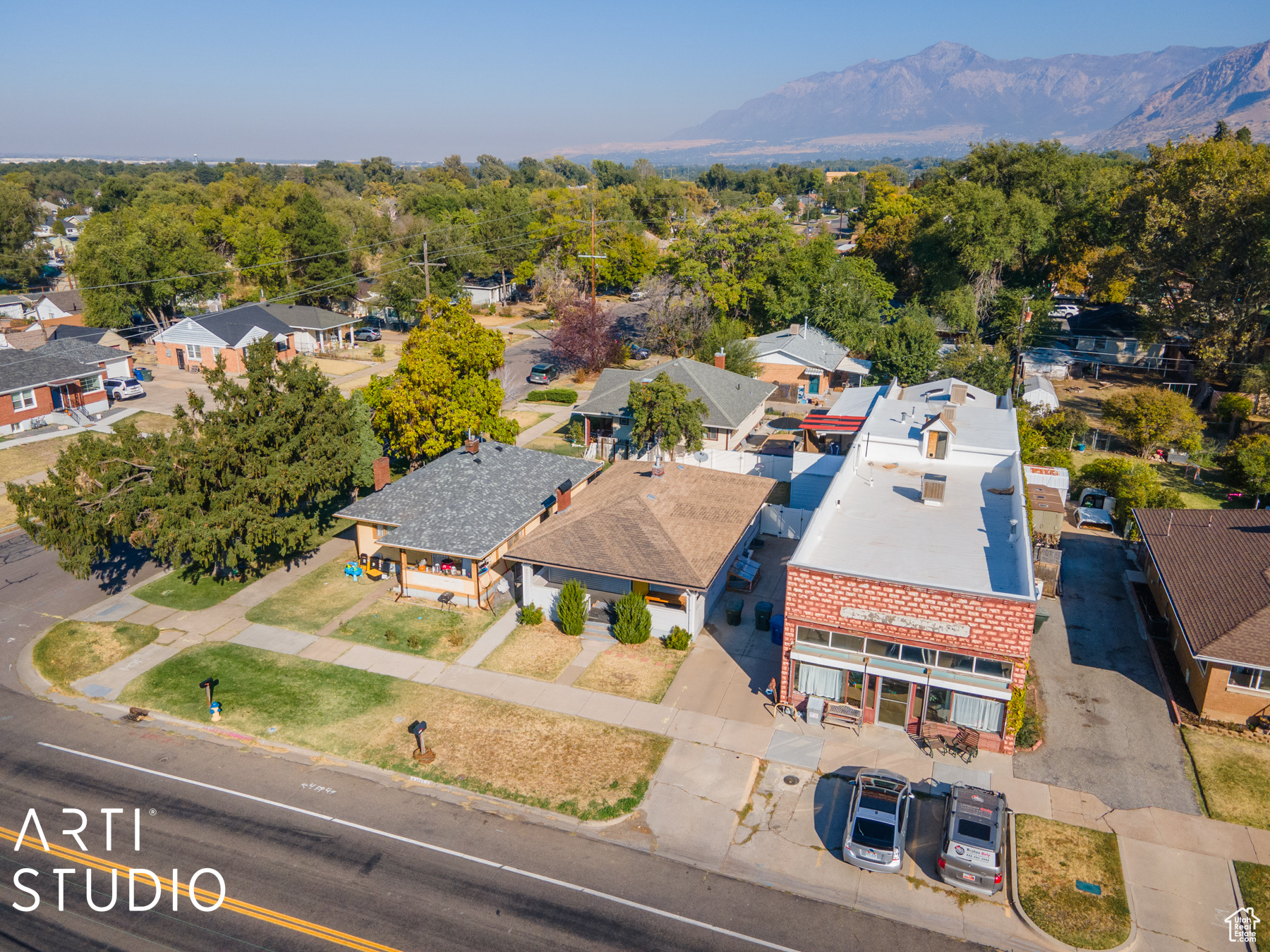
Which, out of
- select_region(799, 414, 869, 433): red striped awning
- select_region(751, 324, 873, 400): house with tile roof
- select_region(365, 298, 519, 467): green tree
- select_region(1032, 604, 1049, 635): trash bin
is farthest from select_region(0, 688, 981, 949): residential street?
select_region(751, 324, 873, 400): house with tile roof

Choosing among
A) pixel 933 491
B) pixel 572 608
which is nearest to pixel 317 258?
pixel 572 608

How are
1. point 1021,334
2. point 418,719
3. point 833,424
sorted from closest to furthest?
point 418,719 → point 833,424 → point 1021,334

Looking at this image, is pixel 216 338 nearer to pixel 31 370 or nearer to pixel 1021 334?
pixel 31 370

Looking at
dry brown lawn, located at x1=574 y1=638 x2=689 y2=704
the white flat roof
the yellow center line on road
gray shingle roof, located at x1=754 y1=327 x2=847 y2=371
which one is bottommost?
the yellow center line on road

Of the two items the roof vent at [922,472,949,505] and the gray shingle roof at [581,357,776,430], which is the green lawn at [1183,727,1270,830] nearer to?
the roof vent at [922,472,949,505]


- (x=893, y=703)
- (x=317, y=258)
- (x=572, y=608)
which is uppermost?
(x=317, y=258)

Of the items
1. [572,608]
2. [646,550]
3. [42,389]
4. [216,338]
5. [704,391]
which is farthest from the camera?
[216,338]
